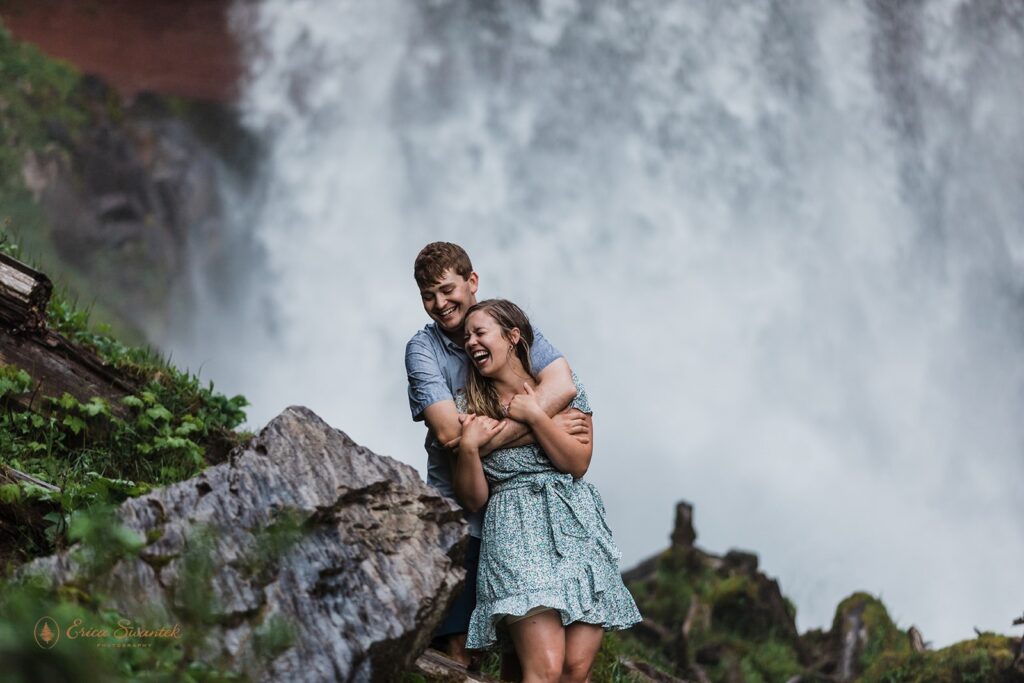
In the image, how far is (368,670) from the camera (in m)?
2.41

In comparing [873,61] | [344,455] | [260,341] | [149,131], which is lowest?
[344,455]

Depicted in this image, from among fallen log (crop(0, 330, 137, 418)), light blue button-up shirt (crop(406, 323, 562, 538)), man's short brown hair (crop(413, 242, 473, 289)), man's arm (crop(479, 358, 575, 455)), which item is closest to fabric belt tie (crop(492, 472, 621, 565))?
man's arm (crop(479, 358, 575, 455))

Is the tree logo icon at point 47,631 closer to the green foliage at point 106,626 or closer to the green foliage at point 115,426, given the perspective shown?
the green foliage at point 106,626

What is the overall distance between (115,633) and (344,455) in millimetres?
918

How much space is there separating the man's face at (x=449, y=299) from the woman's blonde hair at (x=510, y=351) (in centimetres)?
10

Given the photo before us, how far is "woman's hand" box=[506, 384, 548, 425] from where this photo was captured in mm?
3105

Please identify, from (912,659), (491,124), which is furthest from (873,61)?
(912,659)

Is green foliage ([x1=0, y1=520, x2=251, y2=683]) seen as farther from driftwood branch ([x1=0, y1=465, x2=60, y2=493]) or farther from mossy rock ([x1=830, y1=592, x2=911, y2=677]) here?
mossy rock ([x1=830, y1=592, x2=911, y2=677])

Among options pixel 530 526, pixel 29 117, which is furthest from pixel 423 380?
pixel 29 117

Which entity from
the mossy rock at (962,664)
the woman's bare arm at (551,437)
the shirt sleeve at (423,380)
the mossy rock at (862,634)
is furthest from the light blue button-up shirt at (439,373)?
the mossy rock at (862,634)

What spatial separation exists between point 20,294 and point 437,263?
1970 mm

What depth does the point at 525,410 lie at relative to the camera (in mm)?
3107

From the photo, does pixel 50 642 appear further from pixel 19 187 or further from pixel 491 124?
pixel 491 124

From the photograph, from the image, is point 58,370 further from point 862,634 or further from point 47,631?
point 862,634
